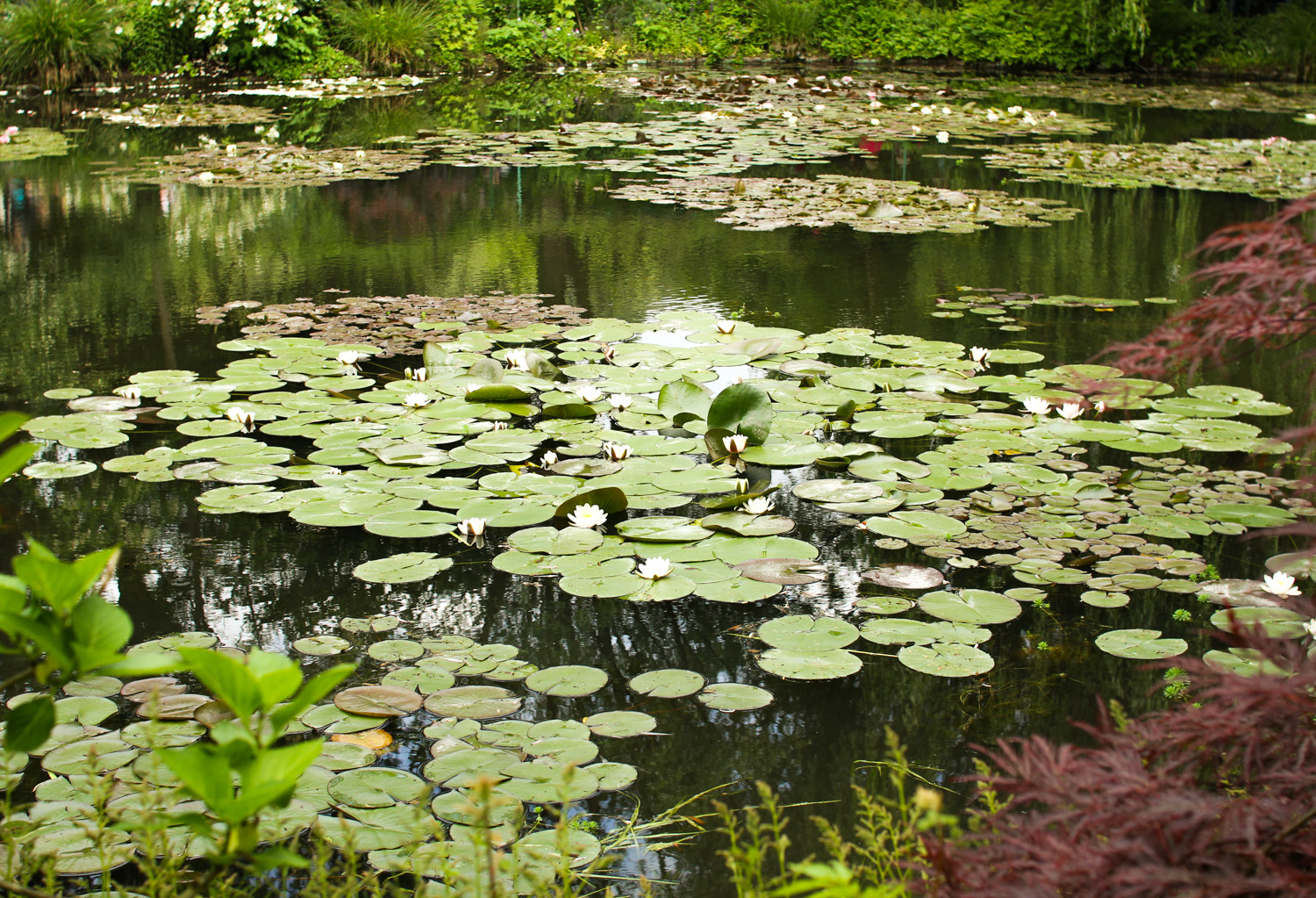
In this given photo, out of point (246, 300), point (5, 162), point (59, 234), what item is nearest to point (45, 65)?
point (5, 162)

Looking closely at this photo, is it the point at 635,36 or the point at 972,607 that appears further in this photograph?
the point at 635,36

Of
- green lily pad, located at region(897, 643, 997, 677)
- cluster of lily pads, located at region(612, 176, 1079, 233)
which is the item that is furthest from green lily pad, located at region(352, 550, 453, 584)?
cluster of lily pads, located at region(612, 176, 1079, 233)

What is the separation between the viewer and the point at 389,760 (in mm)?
1737

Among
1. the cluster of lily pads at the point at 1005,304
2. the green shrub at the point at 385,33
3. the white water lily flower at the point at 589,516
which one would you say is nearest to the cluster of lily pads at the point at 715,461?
the white water lily flower at the point at 589,516

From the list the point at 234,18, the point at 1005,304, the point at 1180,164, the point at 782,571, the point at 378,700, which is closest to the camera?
the point at 378,700

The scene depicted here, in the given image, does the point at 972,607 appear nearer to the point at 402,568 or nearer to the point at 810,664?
the point at 810,664

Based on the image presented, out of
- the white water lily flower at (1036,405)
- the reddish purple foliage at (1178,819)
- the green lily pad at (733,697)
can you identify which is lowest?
the green lily pad at (733,697)

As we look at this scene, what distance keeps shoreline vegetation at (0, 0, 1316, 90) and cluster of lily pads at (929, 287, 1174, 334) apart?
978 centimetres

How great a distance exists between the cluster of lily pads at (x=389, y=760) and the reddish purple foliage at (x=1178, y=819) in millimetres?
632

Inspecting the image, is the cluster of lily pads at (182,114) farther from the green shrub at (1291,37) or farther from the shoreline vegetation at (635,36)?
the green shrub at (1291,37)

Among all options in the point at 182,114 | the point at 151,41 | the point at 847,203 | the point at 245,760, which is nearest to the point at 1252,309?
the point at 245,760

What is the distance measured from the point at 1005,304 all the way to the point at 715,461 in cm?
209

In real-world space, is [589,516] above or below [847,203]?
below

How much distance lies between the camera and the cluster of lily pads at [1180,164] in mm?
6910
